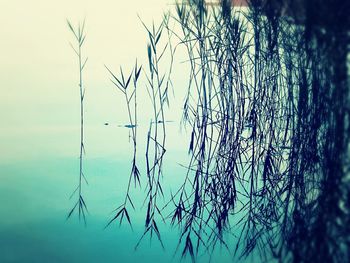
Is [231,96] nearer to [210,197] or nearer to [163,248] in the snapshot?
[210,197]

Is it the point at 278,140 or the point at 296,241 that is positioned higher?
the point at 278,140

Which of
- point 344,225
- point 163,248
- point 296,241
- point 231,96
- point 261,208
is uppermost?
point 231,96

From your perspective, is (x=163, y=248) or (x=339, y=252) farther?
(x=163, y=248)

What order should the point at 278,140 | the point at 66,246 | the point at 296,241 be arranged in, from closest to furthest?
the point at 296,241
the point at 66,246
the point at 278,140

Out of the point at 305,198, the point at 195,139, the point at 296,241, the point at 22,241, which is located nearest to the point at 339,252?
the point at 296,241

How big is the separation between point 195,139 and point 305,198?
72 centimetres

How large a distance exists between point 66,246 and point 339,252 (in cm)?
132

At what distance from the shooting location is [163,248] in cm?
195

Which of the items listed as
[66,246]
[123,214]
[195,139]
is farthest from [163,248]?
[195,139]

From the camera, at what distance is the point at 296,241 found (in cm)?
126

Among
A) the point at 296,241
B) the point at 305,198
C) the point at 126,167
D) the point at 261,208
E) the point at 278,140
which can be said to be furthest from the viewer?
the point at 126,167

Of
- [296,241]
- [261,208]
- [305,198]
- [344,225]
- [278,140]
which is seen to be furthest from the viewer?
[278,140]

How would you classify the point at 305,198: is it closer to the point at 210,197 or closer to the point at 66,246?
the point at 210,197

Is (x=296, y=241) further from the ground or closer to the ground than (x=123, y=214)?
further from the ground
